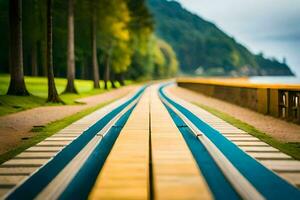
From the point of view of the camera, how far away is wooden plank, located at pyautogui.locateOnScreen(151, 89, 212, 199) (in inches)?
178

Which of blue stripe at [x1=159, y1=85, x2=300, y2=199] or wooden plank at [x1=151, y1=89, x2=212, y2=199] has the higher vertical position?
wooden plank at [x1=151, y1=89, x2=212, y2=199]

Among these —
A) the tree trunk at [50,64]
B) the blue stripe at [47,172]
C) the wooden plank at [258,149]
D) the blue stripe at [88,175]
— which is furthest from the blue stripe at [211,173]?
the tree trunk at [50,64]

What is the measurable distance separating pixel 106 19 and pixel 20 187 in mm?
36758

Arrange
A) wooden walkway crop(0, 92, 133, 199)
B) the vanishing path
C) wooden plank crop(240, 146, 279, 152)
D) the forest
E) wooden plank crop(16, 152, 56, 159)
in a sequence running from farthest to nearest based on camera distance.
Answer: the forest → wooden plank crop(240, 146, 279, 152) → wooden plank crop(16, 152, 56, 159) → wooden walkway crop(0, 92, 133, 199) → the vanishing path

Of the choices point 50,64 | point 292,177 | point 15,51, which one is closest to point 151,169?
point 292,177

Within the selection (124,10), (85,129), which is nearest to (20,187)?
(85,129)

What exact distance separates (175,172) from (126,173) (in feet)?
2.45

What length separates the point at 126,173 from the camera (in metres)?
5.53

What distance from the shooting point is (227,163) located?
636cm

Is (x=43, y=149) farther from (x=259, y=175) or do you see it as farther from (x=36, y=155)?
(x=259, y=175)

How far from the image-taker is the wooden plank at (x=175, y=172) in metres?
4.52

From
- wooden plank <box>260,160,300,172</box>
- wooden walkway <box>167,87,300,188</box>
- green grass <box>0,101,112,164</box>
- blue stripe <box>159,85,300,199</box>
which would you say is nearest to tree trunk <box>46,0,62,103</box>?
green grass <box>0,101,112,164</box>

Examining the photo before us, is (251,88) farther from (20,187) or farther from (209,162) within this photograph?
(20,187)

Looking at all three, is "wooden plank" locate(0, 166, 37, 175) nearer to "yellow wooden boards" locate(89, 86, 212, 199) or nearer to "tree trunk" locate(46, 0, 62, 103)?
"yellow wooden boards" locate(89, 86, 212, 199)
